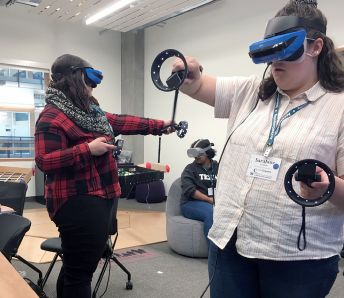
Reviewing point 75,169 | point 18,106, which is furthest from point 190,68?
point 18,106

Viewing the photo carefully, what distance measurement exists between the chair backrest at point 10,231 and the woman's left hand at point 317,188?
142 centimetres

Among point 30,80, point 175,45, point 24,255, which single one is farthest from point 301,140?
point 30,80

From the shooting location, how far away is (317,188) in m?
0.80

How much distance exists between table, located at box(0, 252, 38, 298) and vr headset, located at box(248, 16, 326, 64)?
93cm

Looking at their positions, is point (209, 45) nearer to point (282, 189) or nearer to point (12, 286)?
point (282, 189)

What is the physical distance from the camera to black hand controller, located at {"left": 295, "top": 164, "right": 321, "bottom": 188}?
793mm

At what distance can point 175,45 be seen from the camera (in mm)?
6016

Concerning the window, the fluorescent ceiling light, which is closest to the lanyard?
the fluorescent ceiling light

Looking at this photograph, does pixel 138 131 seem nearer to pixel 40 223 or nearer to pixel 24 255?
pixel 24 255

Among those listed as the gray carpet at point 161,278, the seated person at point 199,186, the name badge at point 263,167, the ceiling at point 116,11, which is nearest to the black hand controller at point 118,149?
the name badge at point 263,167

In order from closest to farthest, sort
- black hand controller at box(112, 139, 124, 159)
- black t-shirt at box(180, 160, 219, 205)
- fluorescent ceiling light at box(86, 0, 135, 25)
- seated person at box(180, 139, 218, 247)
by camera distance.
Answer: black hand controller at box(112, 139, 124, 159) < seated person at box(180, 139, 218, 247) < black t-shirt at box(180, 160, 219, 205) < fluorescent ceiling light at box(86, 0, 135, 25)

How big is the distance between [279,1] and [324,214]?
414 cm

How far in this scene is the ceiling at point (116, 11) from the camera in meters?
4.82

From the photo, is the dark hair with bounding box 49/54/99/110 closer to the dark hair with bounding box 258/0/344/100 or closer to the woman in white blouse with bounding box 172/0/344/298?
the woman in white blouse with bounding box 172/0/344/298
